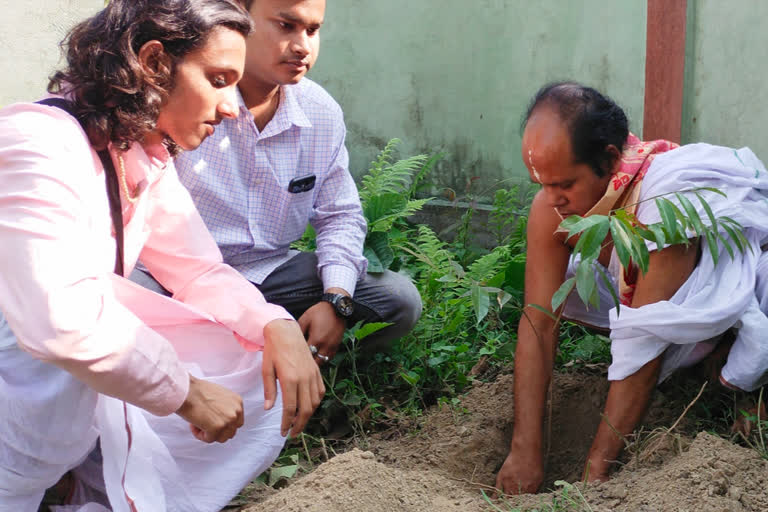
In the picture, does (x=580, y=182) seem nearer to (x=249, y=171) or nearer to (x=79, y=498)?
(x=249, y=171)

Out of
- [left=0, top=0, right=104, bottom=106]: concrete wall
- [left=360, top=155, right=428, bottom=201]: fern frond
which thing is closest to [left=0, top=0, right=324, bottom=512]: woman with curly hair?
[left=360, top=155, right=428, bottom=201]: fern frond

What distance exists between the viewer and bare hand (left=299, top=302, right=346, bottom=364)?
9.75 feet

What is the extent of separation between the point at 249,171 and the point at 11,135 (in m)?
1.25

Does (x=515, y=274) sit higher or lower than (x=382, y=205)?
lower

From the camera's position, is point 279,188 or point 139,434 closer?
point 139,434

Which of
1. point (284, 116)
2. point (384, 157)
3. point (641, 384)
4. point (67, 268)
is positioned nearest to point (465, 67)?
point (384, 157)

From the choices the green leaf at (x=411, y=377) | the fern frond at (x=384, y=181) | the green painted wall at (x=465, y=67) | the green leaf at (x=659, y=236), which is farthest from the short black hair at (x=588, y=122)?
the green painted wall at (x=465, y=67)

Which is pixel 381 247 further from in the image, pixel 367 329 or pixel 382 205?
pixel 367 329

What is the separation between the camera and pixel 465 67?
16.7 ft

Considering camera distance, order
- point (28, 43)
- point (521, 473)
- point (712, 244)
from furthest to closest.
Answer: point (28, 43) < point (521, 473) < point (712, 244)

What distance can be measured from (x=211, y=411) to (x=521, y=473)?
1186 millimetres

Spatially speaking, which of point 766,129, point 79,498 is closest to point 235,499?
point 79,498

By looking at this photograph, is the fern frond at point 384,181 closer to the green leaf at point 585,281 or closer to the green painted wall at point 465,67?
the green painted wall at point 465,67

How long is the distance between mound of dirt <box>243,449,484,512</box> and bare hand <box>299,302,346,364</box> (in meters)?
0.65
